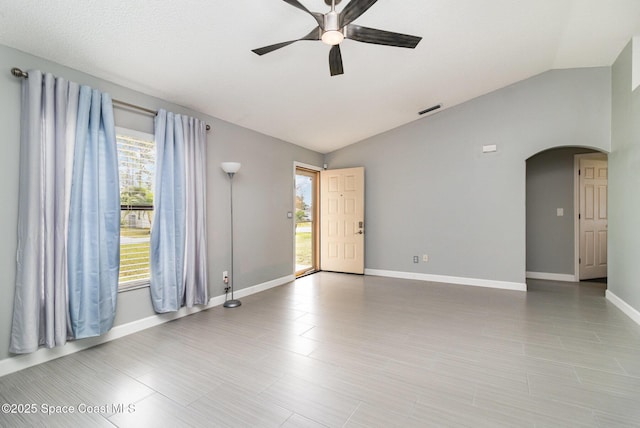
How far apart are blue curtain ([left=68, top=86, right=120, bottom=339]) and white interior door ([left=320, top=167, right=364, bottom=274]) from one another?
12.7ft

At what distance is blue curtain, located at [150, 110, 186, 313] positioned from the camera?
3.14 metres

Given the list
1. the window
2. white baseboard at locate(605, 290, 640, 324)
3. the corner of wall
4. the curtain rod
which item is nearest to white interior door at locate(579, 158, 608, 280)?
white baseboard at locate(605, 290, 640, 324)

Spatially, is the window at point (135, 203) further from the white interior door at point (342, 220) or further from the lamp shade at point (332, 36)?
the white interior door at point (342, 220)

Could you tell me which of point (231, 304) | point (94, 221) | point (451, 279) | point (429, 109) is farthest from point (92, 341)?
point (429, 109)

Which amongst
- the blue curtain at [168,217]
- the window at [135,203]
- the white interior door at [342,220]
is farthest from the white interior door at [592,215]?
the window at [135,203]

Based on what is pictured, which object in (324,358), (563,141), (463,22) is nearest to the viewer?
(324,358)

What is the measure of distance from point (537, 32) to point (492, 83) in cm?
118

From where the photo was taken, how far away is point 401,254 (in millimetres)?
5484

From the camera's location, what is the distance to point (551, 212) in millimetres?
5281

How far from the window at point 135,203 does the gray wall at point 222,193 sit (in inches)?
5.4

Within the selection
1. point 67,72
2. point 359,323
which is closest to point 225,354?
point 359,323

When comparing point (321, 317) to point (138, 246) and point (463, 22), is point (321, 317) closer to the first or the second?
point (138, 246)

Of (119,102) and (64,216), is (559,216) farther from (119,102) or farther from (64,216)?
(64,216)

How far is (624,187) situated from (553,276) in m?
2.33
